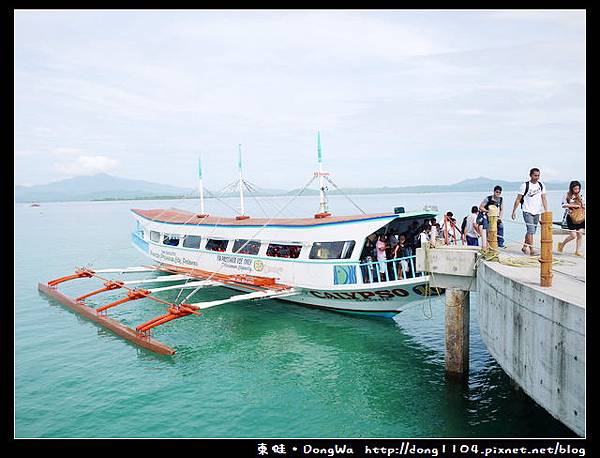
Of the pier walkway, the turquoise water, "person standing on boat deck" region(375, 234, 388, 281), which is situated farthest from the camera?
"person standing on boat deck" region(375, 234, 388, 281)

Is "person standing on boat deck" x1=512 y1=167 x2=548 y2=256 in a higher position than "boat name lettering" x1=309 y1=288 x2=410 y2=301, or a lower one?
higher

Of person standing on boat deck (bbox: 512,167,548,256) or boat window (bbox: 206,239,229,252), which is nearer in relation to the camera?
person standing on boat deck (bbox: 512,167,548,256)

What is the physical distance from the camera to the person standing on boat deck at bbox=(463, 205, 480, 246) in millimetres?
13539

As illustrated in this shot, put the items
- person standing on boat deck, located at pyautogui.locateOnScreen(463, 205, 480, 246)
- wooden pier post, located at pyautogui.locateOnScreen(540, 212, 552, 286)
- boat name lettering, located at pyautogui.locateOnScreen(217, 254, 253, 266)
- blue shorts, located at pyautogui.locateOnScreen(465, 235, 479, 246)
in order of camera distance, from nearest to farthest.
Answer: wooden pier post, located at pyautogui.locateOnScreen(540, 212, 552, 286) < person standing on boat deck, located at pyautogui.locateOnScreen(463, 205, 480, 246) < blue shorts, located at pyautogui.locateOnScreen(465, 235, 479, 246) < boat name lettering, located at pyautogui.locateOnScreen(217, 254, 253, 266)

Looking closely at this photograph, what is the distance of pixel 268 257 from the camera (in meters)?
18.8

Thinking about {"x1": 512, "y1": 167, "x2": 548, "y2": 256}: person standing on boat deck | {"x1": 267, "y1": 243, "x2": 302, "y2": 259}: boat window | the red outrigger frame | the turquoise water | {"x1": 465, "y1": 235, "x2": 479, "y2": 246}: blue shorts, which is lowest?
the turquoise water

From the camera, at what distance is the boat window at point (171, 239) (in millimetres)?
24875

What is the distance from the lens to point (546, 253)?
7816 mm

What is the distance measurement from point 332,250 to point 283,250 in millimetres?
2608

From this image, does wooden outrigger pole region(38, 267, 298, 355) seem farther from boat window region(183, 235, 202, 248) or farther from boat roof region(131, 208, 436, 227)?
boat roof region(131, 208, 436, 227)

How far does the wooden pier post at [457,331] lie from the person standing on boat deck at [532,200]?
215 cm

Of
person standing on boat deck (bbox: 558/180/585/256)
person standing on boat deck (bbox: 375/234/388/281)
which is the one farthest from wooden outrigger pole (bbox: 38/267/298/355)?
person standing on boat deck (bbox: 558/180/585/256)

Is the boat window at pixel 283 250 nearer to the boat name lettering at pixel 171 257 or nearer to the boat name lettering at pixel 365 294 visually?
the boat name lettering at pixel 365 294

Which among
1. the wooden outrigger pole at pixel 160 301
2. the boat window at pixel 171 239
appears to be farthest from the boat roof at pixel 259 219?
the wooden outrigger pole at pixel 160 301
